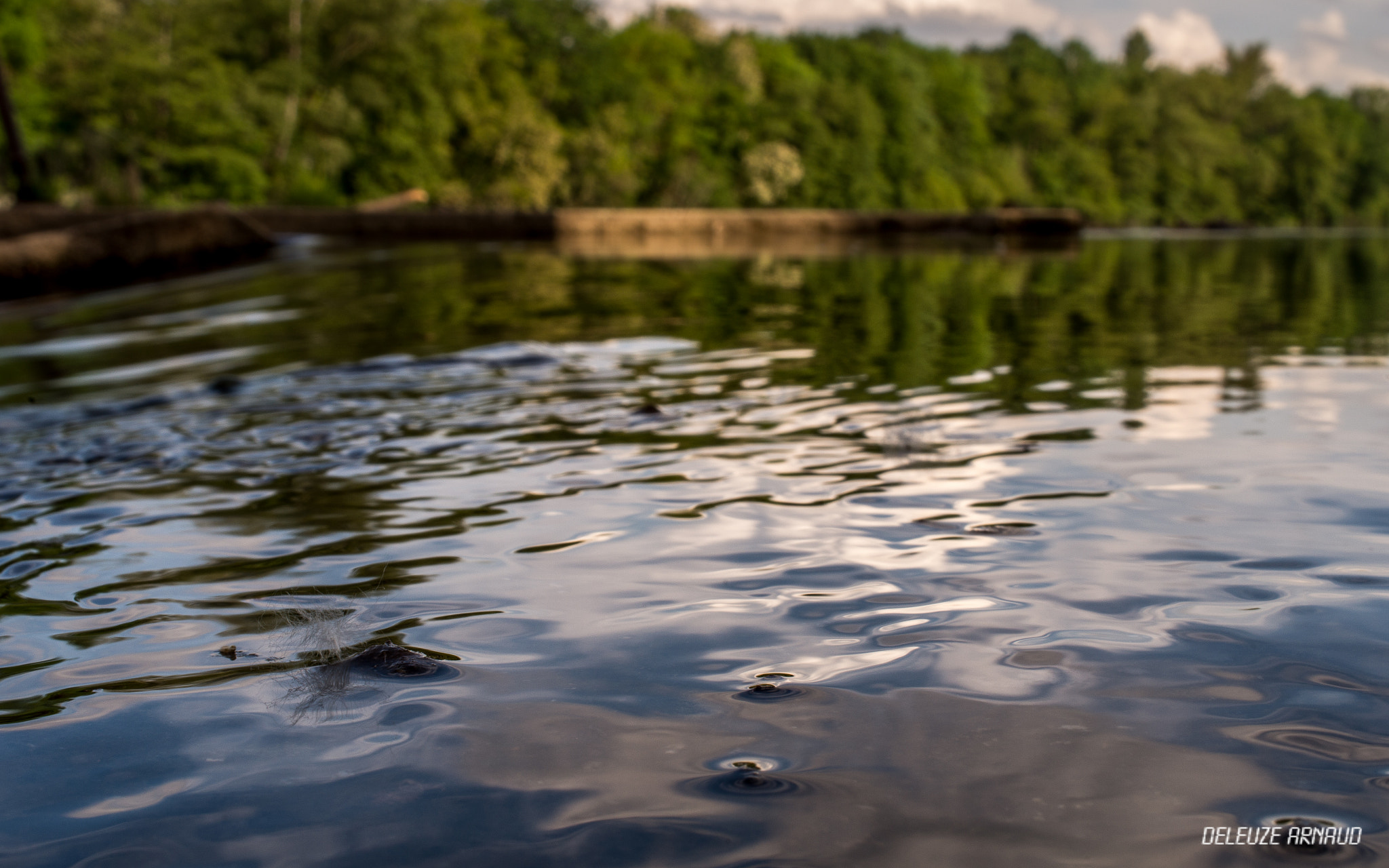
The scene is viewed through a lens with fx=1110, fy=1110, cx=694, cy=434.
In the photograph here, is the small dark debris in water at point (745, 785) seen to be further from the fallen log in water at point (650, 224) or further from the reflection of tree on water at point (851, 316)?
the fallen log in water at point (650, 224)

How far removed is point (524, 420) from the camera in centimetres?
513

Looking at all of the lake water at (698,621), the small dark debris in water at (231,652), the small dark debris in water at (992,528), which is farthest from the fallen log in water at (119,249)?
the small dark debris in water at (992,528)

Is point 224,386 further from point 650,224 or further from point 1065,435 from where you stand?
point 650,224

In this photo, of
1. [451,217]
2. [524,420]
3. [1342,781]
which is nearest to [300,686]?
[1342,781]

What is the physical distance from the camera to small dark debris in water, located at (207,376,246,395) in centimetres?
606

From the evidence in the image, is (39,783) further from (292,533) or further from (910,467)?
(910,467)

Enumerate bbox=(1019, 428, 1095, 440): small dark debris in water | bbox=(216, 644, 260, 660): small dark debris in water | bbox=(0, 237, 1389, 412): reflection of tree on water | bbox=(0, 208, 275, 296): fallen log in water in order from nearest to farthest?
1. bbox=(216, 644, 260, 660): small dark debris in water
2. bbox=(1019, 428, 1095, 440): small dark debris in water
3. bbox=(0, 237, 1389, 412): reflection of tree on water
4. bbox=(0, 208, 275, 296): fallen log in water

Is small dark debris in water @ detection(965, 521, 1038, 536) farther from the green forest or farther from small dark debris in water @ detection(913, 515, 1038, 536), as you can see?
the green forest

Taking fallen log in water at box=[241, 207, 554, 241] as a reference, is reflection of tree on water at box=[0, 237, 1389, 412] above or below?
below

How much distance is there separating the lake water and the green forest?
825 inches

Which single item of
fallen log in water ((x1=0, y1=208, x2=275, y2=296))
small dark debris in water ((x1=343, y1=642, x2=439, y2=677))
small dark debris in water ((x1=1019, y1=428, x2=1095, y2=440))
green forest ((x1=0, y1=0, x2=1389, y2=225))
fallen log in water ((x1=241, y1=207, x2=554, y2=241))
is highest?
green forest ((x1=0, y1=0, x2=1389, y2=225))

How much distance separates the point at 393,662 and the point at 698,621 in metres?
0.67

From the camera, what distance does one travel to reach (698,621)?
98.9 inches

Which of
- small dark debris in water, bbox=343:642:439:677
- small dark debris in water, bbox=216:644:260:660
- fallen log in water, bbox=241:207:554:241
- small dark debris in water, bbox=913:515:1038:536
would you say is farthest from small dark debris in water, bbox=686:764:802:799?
fallen log in water, bbox=241:207:554:241
